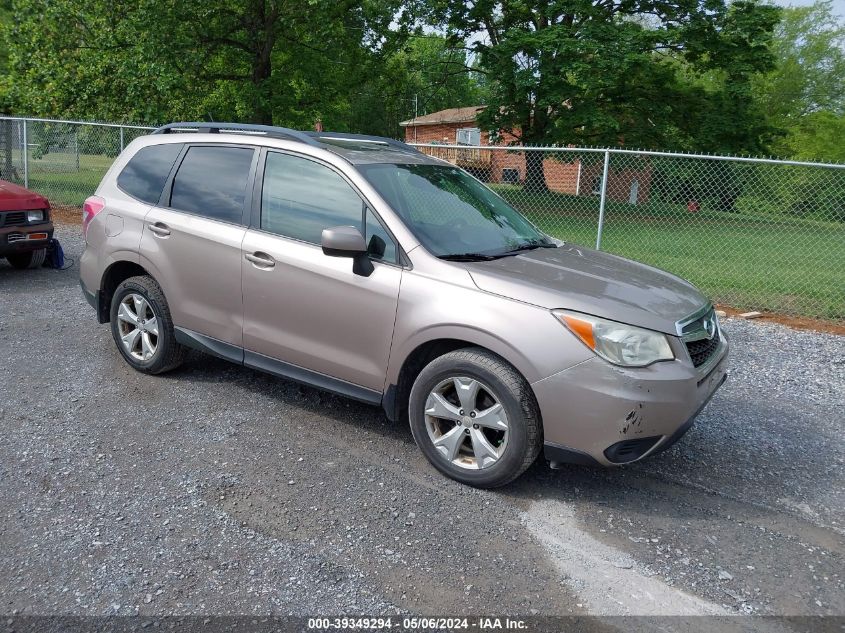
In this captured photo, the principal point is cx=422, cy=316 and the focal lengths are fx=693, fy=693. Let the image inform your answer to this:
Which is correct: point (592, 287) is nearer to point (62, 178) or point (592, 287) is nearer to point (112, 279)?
point (112, 279)

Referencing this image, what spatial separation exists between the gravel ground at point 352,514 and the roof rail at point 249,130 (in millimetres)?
1870

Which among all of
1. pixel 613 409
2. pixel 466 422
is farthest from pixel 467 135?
pixel 613 409

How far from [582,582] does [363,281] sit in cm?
200

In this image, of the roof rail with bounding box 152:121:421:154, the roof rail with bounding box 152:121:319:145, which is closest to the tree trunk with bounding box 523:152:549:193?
the roof rail with bounding box 152:121:421:154

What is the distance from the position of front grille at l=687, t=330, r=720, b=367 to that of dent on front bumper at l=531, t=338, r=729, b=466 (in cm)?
16

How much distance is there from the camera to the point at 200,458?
4082 millimetres

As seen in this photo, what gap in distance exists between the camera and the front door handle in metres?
4.40

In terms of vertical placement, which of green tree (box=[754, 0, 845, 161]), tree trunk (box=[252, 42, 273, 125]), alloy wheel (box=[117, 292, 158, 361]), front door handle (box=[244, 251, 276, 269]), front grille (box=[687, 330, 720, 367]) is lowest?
alloy wheel (box=[117, 292, 158, 361])

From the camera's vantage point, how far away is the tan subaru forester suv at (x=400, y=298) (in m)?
3.50

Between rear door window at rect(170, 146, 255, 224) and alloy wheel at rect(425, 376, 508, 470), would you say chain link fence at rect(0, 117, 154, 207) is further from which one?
alloy wheel at rect(425, 376, 508, 470)

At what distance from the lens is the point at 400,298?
392 centimetres

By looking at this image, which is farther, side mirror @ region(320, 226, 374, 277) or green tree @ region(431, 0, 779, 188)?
green tree @ region(431, 0, 779, 188)

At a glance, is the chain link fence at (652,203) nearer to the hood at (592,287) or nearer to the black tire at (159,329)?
the black tire at (159,329)

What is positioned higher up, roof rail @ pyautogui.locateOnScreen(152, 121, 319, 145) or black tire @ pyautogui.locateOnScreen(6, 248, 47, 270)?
roof rail @ pyautogui.locateOnScreen(152, 121, 319, 145)
